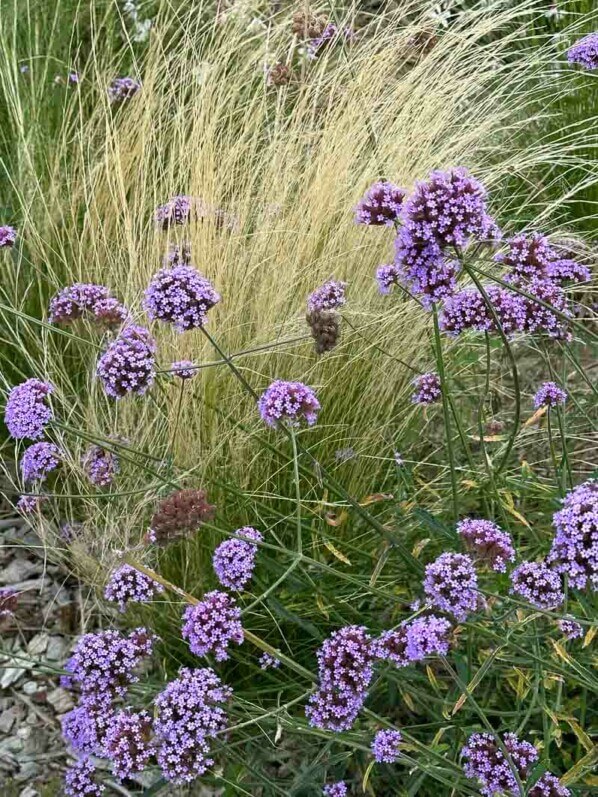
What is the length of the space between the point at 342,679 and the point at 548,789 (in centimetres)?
37

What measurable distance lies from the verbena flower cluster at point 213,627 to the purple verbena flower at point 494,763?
430mm

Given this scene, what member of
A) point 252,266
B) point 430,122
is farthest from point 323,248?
point 430,122

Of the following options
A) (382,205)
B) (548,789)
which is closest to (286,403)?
(382,205)

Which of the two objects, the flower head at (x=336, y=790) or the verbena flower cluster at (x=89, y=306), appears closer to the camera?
the flower head at (x=336, y=790)

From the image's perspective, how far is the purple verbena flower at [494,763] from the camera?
1.35 metres

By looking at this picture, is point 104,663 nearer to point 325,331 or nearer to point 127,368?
point 127,368

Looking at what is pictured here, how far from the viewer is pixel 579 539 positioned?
114 centimetres

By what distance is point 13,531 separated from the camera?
2.52m

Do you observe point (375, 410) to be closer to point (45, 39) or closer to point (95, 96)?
point (95, 96)

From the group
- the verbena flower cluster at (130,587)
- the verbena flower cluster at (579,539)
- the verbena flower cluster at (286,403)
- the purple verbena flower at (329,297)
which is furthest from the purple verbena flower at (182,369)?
the verbena flower cluster at (579,539)

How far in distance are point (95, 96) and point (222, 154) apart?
921 mm

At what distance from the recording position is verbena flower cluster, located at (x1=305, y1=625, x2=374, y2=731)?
54.9 inches

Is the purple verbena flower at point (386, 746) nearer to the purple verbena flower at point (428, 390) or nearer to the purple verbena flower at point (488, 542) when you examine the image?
the purple verbena flower at point (488, 542)

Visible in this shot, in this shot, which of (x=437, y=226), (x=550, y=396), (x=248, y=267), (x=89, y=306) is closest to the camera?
(x=437, y=226)
